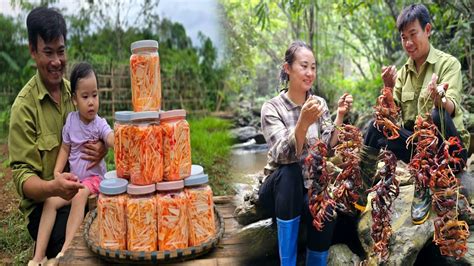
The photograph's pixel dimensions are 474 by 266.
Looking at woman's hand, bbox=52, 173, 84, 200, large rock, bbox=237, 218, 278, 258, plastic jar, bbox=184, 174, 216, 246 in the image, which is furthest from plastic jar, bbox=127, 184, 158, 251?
large rock, bbox=237, 218, 278, 258

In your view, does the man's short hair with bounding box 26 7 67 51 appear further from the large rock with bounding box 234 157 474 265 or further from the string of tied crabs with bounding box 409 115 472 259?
the string of tied crabs with bounding box 409 115 472 259

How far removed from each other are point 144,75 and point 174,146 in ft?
0.73

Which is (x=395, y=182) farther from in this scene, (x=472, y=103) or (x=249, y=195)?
(x=472, y=103)

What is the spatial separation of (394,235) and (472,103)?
222cm

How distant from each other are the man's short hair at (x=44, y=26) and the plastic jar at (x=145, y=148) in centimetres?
42

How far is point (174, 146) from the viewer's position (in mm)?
1345

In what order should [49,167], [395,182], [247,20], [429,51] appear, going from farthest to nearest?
1. [247,20]
2. [429,51]
3. [49,167]
4. [395,182]

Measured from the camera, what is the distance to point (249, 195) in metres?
1.61

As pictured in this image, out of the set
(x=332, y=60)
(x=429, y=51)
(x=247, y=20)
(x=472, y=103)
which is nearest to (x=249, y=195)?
(x=429, y=51)

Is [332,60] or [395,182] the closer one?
[395,182]

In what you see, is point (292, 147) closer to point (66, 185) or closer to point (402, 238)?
point (402, 238)

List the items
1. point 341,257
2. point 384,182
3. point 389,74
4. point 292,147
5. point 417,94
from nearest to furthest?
point 384,182, point 292,147, point 389,74, point 341,257, point 417,94

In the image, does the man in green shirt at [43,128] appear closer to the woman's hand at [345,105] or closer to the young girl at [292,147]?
the young girl at [292,147]

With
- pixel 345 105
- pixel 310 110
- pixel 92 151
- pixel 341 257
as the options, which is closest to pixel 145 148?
pixel 92 151
